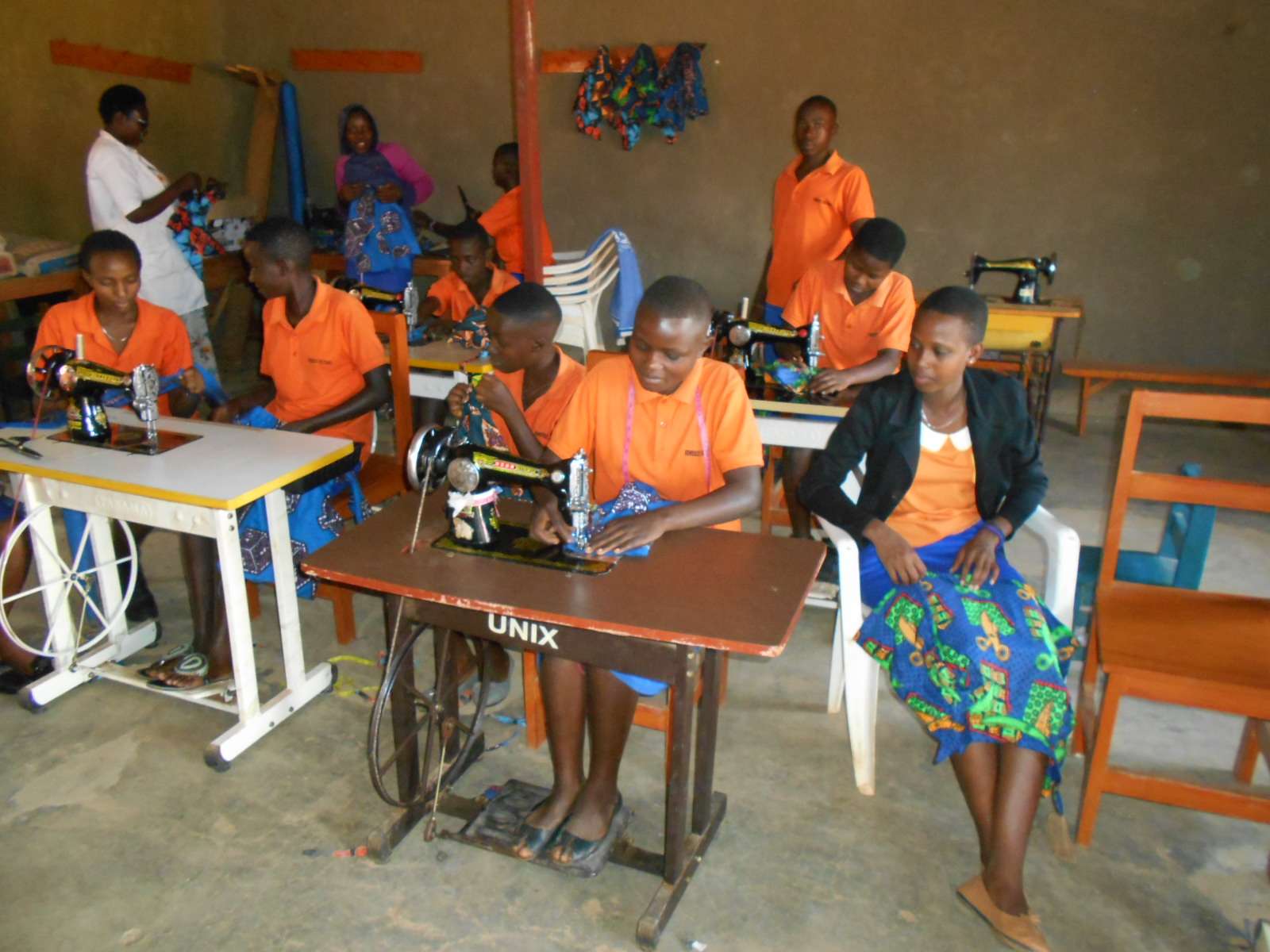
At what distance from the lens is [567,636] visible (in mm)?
1855

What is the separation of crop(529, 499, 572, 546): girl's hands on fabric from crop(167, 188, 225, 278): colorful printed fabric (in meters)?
3.28

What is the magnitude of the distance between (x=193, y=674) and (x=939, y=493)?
2141mm

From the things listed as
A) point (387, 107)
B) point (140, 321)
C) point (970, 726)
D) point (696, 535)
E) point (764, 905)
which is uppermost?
point (387, 107)

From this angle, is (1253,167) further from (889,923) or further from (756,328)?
(889,923)

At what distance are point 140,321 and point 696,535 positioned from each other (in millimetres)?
2082

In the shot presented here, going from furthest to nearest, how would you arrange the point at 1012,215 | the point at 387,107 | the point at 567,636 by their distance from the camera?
1. the point at 387,107
2. the point at 1012,215
3. the point at 567,636

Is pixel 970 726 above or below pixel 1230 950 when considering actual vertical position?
above

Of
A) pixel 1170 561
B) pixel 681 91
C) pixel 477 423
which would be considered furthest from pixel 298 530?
pixel 681 91

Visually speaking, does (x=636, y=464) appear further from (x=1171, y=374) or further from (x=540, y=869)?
(x=1171, y=374)

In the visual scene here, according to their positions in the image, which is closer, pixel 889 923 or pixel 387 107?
pixel 889 923

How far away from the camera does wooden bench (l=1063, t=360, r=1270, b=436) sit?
4766 millimetres

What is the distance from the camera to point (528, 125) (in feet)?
10.2

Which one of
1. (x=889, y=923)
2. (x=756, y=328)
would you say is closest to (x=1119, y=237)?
(x=756, y=328)

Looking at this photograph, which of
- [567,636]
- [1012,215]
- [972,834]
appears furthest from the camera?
[1012,215]
